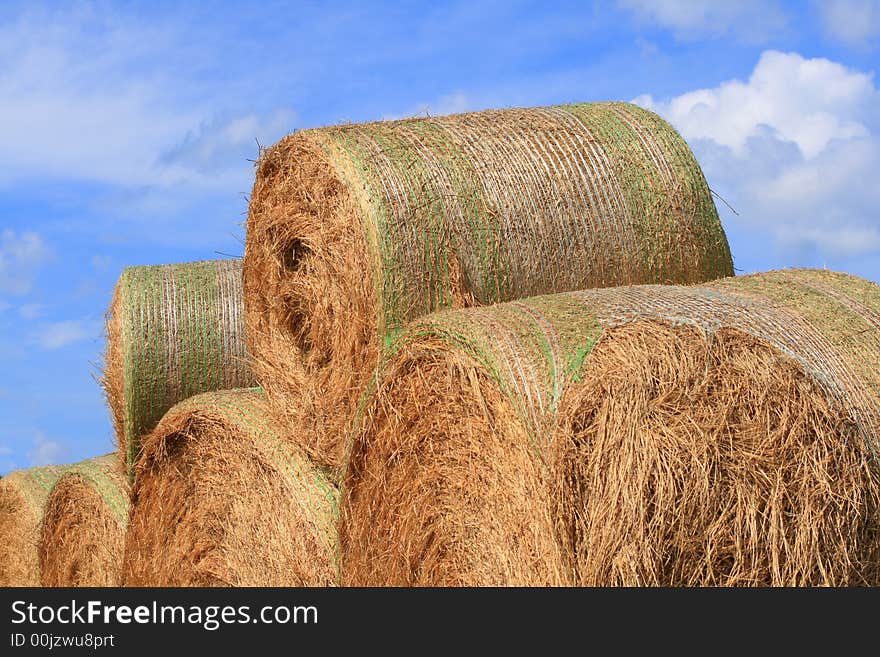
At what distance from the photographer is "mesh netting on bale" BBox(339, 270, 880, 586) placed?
3.11 metres

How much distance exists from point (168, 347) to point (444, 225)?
2236 mm

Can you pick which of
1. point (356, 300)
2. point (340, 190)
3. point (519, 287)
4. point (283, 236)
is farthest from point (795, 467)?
point (283, 236)

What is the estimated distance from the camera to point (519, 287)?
171 inches

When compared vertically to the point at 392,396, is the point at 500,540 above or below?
below

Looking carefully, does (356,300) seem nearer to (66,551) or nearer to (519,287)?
(519,287)

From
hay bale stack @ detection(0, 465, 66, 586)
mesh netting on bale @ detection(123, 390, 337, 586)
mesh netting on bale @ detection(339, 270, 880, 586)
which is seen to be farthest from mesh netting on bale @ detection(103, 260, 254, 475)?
mesh netting on bale @ detection(339, 270, 880, 586)

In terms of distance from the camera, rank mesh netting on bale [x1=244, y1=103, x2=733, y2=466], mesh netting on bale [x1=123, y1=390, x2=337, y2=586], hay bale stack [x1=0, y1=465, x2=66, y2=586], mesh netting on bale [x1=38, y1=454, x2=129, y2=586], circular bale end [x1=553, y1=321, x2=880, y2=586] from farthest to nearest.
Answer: hay bale stack [x1=0, y1=465, x2=66, y2=586] → mesh netting on bale [x1=38, y1=454, x2=129, y2=586] → mesh netting on bale [x1=123, y1=390, x2=337, y2=586] → mesh netting on bale [x1=244, y1=103, x2=733, y2=466] → circular bale end [x1=553, y1=321, x2=880, y2=586]

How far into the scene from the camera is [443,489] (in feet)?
12.9

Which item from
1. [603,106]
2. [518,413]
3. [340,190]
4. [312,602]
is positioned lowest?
[312,602]

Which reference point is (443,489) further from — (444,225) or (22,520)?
(22,520)

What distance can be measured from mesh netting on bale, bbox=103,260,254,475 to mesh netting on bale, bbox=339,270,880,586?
6.49 ft

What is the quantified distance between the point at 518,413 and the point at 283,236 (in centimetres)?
207

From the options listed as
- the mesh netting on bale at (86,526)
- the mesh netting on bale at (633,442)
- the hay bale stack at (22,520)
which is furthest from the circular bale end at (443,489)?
the hay bale stack at (22,520)

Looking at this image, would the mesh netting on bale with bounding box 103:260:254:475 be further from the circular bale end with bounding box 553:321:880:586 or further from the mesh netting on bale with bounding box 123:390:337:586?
the circular bale end with bounding box 553:321:880:586
